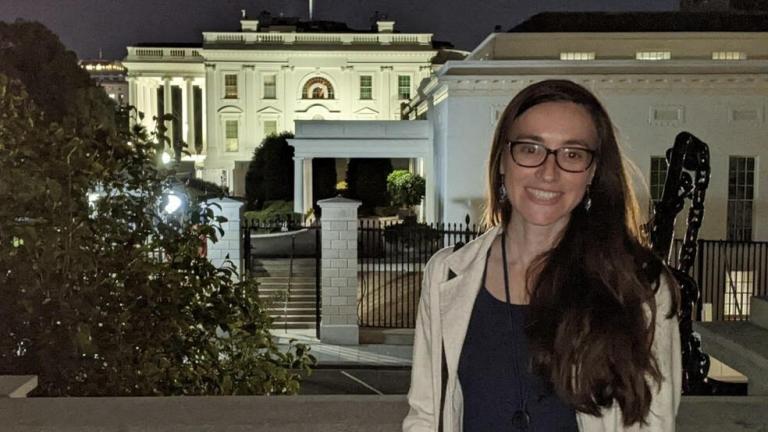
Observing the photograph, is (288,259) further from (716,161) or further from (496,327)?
(496,327)

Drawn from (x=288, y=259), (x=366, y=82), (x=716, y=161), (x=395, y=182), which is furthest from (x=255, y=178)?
(x=716, y=161)

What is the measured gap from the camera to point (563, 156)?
6.34 feet

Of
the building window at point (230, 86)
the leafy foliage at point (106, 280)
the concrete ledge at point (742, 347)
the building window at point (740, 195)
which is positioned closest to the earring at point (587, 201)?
the concrete ledge at point (742, 347)

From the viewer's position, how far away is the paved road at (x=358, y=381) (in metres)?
11.7

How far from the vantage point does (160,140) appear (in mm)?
4441

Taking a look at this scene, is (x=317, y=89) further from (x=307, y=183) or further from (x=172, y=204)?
(x=172, y=204)

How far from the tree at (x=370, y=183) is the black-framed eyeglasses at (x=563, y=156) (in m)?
30.1

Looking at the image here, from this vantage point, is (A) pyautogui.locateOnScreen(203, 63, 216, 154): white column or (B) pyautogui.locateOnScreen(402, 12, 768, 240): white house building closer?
(B) pyautogui.locateOnScreen(402, 12, 768, 240): white house building

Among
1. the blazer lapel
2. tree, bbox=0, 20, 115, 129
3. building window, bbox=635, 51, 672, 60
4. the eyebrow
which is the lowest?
the blazer lapel

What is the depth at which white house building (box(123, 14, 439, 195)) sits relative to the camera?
51406 mm

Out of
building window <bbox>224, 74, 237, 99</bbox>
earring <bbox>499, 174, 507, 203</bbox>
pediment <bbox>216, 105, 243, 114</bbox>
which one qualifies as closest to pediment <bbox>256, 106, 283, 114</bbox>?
pediment <bbox>216, 105, 243, 114</bbox>

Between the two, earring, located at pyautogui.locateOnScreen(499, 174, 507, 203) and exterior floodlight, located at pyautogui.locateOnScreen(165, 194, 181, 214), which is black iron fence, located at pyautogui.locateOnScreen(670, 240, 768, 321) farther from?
earring, located at pyautogui.locateOnScreen(499, 174, 507, 203)

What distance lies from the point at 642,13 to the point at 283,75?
27858 mm

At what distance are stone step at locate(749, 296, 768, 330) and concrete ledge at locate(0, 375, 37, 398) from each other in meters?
3.30
